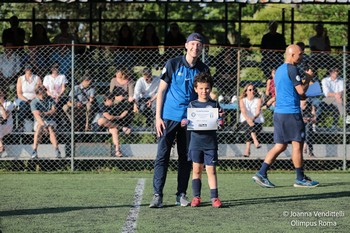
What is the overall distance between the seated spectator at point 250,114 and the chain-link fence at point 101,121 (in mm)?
91

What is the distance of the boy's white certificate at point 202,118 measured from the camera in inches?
398

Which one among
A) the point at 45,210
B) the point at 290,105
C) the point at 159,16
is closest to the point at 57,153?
the point at 290,105

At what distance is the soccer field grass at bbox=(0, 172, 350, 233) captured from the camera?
871 cm

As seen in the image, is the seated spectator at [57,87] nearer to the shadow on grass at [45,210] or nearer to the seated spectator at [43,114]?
the seated spectator at [43,114]

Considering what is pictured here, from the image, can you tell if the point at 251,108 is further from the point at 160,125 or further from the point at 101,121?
the point at 160,125

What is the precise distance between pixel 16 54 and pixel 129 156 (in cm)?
306

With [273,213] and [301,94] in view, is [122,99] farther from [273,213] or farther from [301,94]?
[273,213]

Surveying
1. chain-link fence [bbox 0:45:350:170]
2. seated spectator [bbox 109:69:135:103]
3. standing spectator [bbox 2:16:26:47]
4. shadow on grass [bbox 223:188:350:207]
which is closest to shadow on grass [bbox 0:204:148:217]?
shadow on grass [bbox 223:188:350:207]

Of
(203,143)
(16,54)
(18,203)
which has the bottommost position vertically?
(18,203)

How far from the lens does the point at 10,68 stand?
17.2 meters

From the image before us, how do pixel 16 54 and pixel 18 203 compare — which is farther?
pixel 16 54

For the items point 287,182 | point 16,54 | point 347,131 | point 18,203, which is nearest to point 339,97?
point 347,131

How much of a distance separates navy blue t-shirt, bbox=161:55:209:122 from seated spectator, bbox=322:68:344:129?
756cm

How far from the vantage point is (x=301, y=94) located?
12.4 metres
